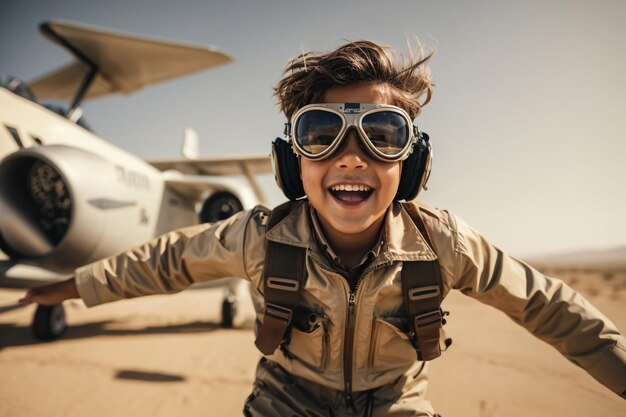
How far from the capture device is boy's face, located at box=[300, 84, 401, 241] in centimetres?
129

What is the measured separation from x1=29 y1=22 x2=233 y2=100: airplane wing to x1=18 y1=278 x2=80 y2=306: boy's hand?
214 inches

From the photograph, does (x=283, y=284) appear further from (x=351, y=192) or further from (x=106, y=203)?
(x=106, y=203)

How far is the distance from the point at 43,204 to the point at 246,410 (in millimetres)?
2912

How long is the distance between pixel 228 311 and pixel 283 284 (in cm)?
385

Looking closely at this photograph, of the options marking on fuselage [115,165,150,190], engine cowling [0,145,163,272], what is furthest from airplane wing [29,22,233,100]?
engine cowling [0,145,163,272]

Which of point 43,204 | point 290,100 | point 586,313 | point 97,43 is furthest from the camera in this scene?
point 97,43

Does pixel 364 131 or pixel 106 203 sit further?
pixel 106 203

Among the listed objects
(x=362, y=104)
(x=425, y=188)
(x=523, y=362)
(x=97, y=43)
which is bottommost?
(x=523, y=362)

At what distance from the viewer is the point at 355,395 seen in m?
1.43

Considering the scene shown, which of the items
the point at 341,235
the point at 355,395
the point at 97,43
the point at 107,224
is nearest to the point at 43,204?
the point at 107,224

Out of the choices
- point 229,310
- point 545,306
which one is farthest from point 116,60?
point 545,306

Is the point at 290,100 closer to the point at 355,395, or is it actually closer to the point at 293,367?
the point at 293,367

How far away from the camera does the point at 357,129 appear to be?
1.29 meters

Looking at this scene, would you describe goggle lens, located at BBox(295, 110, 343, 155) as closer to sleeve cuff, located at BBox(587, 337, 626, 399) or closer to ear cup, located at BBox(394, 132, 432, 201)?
ear cup, located at BBox(394, 132, 432, 201)
